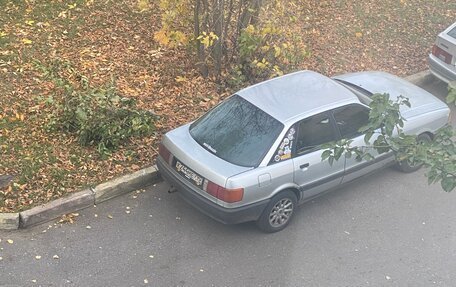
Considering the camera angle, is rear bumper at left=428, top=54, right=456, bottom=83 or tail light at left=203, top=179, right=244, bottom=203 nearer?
tail light at left=203, top=179, right=244, bottom=203

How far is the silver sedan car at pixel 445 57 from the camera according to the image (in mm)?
8688

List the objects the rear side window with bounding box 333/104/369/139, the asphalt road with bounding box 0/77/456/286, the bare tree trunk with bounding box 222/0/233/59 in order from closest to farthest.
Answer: the asphalt road with bounding box 0/77/456/286, the rear side window with bounding box 333/104/369/139, the bare tree trunk with bounding box 222/0/233/59

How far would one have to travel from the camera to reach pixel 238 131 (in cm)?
602

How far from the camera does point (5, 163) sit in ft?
20.8

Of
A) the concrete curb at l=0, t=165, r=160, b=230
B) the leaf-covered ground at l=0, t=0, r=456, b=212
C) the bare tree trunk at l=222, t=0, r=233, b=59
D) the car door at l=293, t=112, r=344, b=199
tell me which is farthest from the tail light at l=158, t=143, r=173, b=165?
the bare tree trunk at l=222, t=0, r=233, b=59

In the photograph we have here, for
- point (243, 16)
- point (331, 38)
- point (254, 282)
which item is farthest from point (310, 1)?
point (254, 282)

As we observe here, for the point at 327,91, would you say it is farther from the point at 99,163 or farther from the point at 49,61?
the point at 49,61

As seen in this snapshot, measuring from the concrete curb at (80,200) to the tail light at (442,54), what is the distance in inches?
212

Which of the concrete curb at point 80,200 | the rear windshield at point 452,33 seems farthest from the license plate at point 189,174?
the rear windshield at point 452,33

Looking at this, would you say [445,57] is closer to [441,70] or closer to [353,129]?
[441,70]

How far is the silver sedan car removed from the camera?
8.69 metres

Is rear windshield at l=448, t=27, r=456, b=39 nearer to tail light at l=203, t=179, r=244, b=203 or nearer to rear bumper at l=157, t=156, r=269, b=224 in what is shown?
rear bumper at l=157, t=156, r=269, b=224

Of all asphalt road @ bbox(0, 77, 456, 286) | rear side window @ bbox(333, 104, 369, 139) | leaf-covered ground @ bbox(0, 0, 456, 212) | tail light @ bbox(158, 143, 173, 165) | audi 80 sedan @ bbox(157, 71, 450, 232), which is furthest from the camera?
leaf-covered ground @ bbox(0, 0, 456, 212)

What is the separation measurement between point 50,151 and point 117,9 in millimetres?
4310
